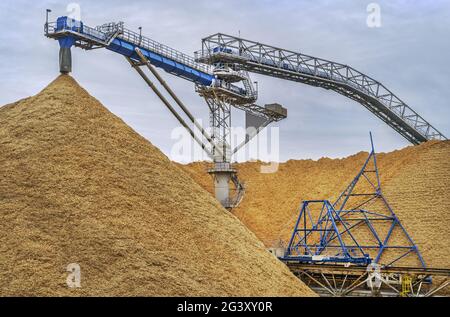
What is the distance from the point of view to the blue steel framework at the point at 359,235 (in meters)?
36.3

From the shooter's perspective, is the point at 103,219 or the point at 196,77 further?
the point at 196,77

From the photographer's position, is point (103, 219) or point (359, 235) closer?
point (103, 219)

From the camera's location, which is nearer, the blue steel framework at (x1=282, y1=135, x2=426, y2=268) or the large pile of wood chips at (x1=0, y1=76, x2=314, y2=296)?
the large pile of wood chips at (x1=0, y1=76, x2=314, y2=296)

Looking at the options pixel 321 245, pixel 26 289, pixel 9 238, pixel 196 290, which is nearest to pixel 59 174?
pixel 9 238

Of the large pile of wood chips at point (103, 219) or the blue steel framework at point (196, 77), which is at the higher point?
the blue steel framework at point (196, 77)

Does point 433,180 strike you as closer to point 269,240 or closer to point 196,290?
point 269,240

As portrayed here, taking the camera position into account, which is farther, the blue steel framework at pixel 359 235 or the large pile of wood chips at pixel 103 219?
the blue steel framework at pixel 359 235

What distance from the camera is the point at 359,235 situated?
135 feet

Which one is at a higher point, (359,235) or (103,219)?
(359,235)

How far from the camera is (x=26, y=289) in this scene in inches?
821

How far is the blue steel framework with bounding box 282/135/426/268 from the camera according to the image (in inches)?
1431

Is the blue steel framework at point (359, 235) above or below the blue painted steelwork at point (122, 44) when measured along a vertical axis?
below

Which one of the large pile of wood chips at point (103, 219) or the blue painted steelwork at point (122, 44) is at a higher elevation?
the blue painted steelwork at point (122, 44)

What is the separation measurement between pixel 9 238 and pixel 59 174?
365 centimetres
